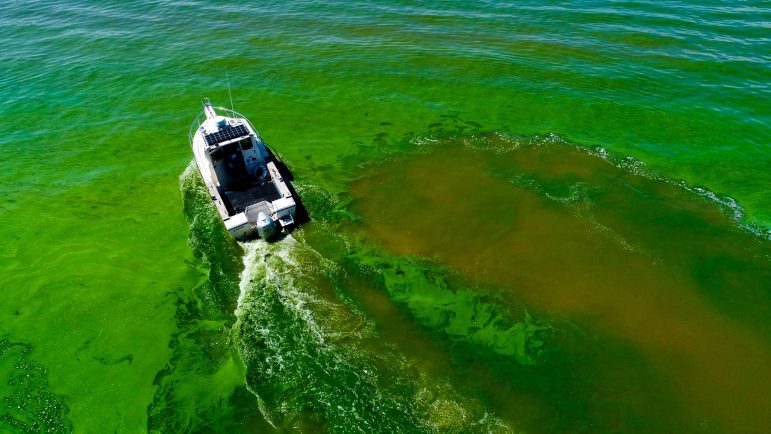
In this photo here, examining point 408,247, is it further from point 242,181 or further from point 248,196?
point 242,181

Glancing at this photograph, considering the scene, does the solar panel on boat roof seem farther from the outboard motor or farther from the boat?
the outboard motor

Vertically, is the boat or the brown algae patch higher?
the boat

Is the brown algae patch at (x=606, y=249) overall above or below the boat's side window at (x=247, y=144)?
below

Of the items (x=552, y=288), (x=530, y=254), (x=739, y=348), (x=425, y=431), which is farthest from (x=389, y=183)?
(x=739, y=348)

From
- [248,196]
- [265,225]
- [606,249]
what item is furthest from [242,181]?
[606,249]

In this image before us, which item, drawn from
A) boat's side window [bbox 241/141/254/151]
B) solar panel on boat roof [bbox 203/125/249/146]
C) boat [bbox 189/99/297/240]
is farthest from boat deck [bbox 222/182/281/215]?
solar panel on boat roof [bbox 203/125/249/146]

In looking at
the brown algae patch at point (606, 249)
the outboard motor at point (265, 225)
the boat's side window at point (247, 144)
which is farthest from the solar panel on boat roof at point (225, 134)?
the brown algae patch at point (606, 249)

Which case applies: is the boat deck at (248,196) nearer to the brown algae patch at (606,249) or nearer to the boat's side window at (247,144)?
the boat's side window at (247,144)
